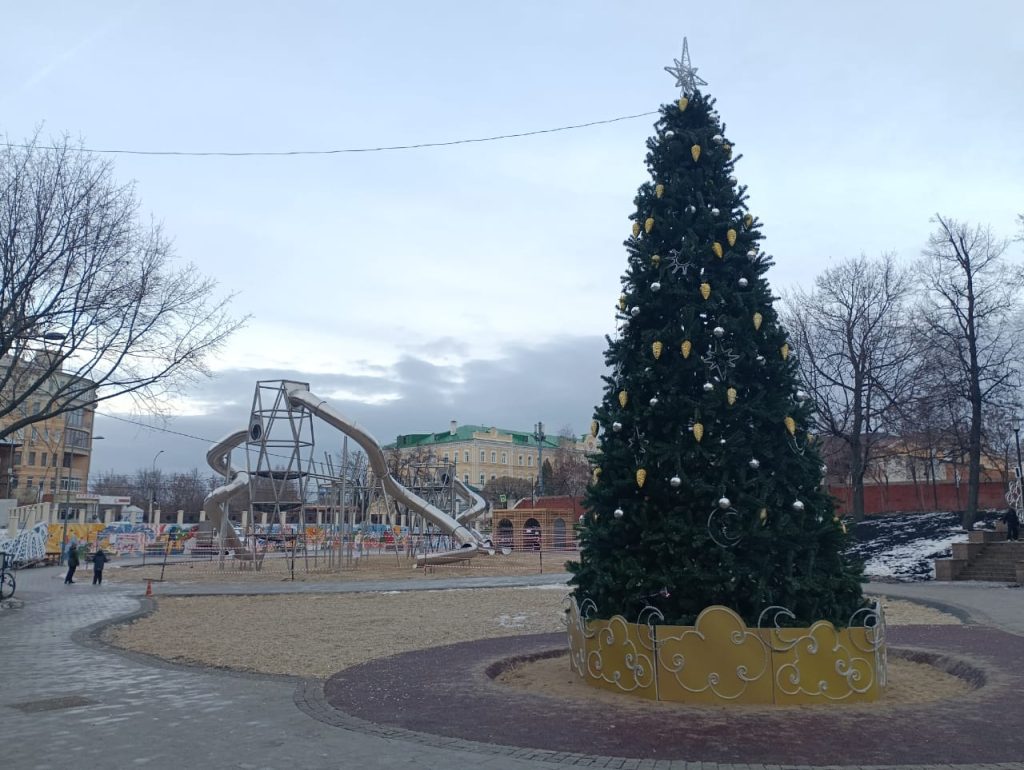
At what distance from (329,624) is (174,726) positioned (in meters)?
9.15

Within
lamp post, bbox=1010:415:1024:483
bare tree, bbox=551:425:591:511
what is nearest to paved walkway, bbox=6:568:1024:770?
lamp post, bbox=1010:415:1024:483

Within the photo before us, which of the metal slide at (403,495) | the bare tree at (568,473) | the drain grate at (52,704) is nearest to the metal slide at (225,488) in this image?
the metal slide at (403,495)

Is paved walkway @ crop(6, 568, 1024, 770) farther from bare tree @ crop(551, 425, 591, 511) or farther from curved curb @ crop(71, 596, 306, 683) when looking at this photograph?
bare tree @ crop(551, 425, 591, 511)

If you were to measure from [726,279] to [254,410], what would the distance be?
84.7 feet

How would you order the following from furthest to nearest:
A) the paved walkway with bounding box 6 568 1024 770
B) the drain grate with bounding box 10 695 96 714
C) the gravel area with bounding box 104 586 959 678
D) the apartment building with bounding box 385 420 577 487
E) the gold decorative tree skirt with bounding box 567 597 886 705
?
the apartment building with bounding box 385 420 577 487, the gravel area with bounding box 104 586 959 678, the drain grate with bounding box 10 695 96 714, the gold decorative tree skirt with bounding box 567 597 886 705, the paved walkway with bounding box 6 568 1024 770

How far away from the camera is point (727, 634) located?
26.9ft

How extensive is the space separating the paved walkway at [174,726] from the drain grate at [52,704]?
1 cm

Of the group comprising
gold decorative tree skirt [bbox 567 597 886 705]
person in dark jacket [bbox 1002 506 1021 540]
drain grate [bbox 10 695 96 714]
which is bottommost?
drain grate [bbox 10 695 96 714]

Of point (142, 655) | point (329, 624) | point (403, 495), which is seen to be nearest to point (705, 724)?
point (142, 655)

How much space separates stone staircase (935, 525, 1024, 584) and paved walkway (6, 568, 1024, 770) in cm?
2347

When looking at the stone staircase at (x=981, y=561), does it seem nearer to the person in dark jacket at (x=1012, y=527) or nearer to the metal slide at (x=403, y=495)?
the person in dark jacket at (x=1012, y=527)

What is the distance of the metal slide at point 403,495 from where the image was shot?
1242 inches

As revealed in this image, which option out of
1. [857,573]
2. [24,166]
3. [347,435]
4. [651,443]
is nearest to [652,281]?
[651,443]

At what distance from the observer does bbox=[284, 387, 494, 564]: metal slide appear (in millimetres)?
31547
